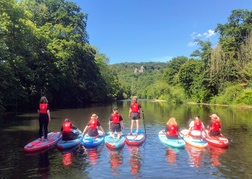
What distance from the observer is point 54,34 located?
47188mm

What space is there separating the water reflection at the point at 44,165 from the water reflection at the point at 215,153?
6446 mm

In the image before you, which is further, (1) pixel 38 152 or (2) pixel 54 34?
(2) pixel 54 34

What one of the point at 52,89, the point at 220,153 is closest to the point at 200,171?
the point at 220,153

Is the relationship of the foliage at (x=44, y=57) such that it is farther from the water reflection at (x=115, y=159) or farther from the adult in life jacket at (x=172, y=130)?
the adult in life jacket at (x=172, y=130)

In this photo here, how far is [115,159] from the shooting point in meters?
11.3

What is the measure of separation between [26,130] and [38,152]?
731 cm

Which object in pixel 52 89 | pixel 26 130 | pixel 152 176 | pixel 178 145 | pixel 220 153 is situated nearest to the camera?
pixel 152 176

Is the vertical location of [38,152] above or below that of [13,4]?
below

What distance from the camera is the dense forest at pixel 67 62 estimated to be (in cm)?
3148

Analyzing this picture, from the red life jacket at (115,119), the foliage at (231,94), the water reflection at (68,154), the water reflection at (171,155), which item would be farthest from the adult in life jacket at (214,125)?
the foliage at (231,94)

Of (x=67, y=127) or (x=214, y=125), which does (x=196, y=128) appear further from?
(x=67, y=127)

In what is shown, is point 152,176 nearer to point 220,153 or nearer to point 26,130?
point 220,153

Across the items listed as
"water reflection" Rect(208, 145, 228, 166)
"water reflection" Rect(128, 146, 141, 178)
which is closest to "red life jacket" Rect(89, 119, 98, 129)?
"water reflection" Rect(128, 146, 141, 178)

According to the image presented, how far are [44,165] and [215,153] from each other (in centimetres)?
766
